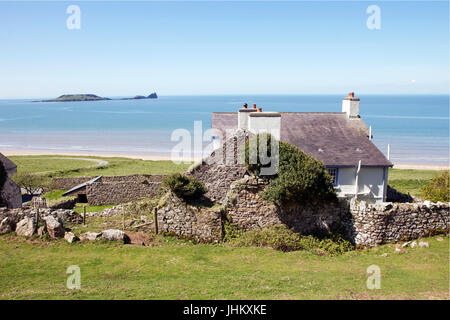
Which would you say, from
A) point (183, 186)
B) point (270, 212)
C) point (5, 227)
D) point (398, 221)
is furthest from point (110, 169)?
point (398, 221)

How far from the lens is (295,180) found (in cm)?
1652

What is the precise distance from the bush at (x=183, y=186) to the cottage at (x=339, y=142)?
18.8 feet

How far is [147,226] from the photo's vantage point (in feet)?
58.7

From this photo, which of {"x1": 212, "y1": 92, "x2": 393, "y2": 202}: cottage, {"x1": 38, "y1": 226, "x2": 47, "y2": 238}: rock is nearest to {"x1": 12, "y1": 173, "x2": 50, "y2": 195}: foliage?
{"x1": 212, "y1": 92, "x2": 393, "y2": 202}: cottage

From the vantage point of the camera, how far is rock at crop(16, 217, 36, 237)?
16791mm

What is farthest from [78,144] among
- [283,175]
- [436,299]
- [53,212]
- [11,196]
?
[436,299]

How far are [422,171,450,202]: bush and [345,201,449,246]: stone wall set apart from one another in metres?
3.70

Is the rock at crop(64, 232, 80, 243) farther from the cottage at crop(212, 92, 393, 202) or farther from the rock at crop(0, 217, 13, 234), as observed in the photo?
the cottage at crop(212, 92, 393, 202)

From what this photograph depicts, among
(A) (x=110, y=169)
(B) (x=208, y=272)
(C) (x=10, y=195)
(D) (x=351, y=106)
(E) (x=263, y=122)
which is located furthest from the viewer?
(A) (x=110, y=169)

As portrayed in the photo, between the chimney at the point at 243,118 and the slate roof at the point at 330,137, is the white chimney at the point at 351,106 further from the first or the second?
the chimney at the point at 243,118

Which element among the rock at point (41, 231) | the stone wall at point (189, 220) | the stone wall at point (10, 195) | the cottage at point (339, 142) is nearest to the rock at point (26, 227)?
the rock at point (41, 231)

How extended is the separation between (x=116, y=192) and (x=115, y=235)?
14583mm

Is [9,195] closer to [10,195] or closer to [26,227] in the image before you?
[10,195]

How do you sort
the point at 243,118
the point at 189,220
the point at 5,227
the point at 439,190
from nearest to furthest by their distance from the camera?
1. the point at 5,227
2. the point at 189,220
3. the point at 439,190
4. the point at 243,118
